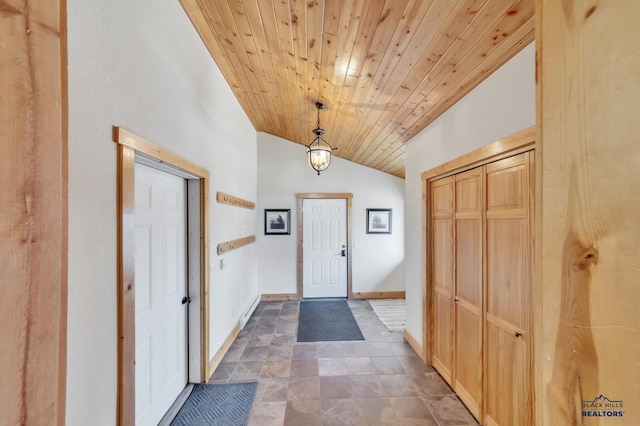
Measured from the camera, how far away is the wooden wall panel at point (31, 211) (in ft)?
1.27

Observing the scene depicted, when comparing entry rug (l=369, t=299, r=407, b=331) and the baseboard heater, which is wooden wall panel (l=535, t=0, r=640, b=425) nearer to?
entry rug (l=369, t=299, r=407, b=331)

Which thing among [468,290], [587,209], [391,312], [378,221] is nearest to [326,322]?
[391,312]

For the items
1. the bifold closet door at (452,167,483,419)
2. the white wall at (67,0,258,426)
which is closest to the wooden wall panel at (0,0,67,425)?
the white wall at (67,0,258,426)

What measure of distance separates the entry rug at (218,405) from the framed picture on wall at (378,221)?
137 inches

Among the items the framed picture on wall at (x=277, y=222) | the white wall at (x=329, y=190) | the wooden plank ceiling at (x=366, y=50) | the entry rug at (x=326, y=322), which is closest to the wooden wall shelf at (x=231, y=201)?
the framed picture on wall at (x=277, y=222)

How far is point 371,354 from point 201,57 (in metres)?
3.47

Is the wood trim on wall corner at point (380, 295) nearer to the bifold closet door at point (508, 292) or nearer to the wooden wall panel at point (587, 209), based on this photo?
the bifold closet door at point (508, 292)

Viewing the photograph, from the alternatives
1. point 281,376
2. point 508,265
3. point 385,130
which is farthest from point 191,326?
point 385,130

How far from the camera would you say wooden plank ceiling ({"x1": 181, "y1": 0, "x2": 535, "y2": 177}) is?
1.43 meters

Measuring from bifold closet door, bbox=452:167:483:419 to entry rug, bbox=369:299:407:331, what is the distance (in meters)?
1.48

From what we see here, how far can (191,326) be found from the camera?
2312 mm

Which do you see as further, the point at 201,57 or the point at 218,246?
the point at 218,246

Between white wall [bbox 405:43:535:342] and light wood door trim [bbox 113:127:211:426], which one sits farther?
white wall [bbox 405:43:535:342]

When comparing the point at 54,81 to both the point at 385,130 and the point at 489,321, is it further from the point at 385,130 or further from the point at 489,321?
the point at 385,130
